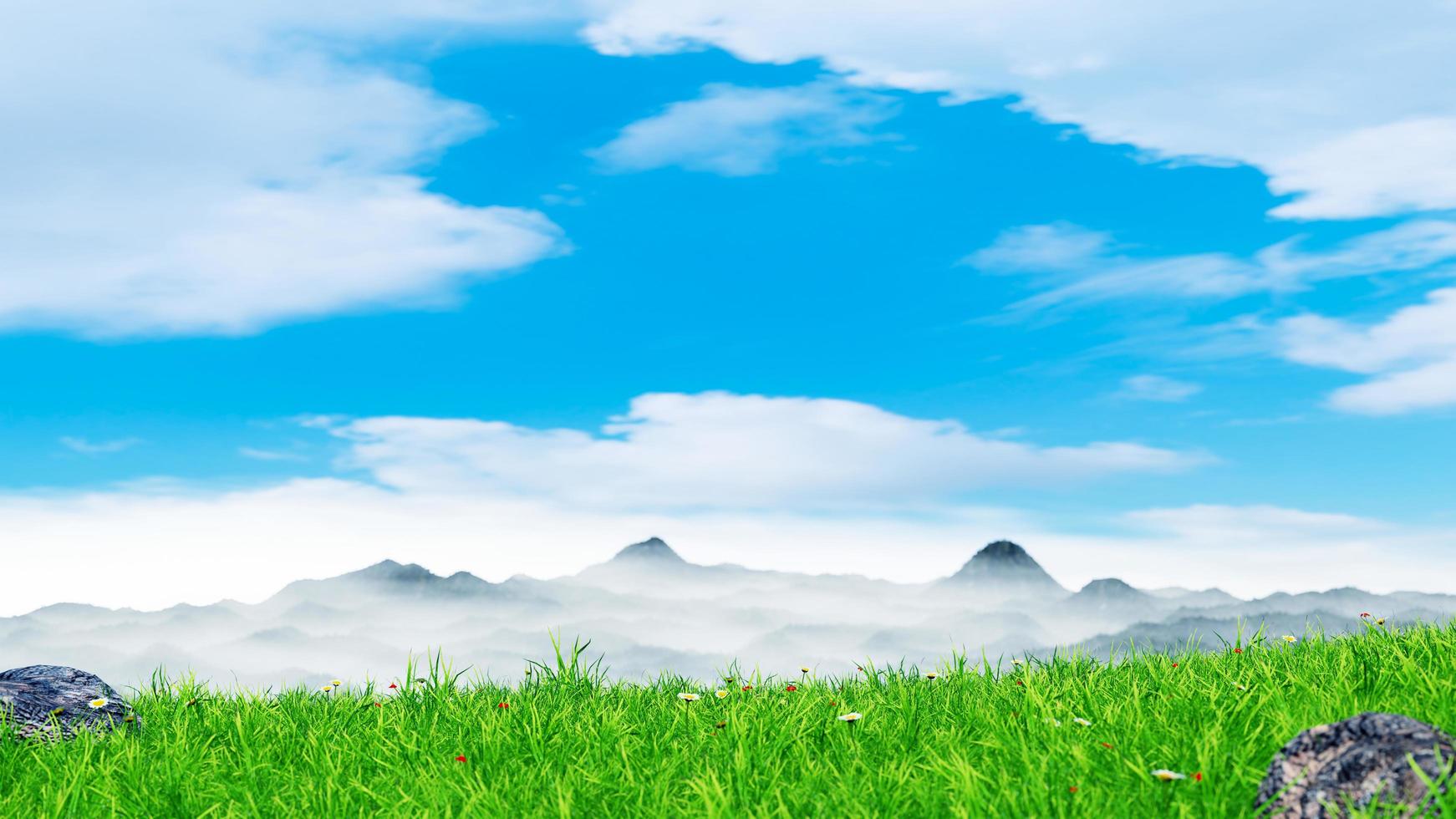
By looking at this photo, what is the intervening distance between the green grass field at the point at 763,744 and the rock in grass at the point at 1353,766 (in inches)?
7.5

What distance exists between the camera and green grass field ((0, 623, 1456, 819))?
5.07 metres

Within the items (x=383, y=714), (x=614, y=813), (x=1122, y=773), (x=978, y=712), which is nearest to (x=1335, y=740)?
(x=1122, y=773)

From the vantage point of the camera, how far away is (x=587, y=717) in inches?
276

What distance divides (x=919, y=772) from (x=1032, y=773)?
90 centimetres

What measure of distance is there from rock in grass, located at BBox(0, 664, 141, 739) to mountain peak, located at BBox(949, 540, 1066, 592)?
12796 millimetres

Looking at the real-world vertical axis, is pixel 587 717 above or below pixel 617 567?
below

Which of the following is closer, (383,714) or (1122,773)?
(1122,773)

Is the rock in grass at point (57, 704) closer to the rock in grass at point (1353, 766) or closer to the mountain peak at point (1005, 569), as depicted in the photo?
the rock in grass at point (1353, 766)

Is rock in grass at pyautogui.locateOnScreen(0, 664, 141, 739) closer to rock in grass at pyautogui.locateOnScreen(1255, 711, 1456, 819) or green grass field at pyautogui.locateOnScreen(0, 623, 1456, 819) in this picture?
green grass field at pyautogui.locateOnScreen(0, 623, 1456, 819)

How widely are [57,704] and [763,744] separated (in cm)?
491

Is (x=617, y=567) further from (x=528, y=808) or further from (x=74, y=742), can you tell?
(x=528, y=808)

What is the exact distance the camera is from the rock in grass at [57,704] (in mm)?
7254

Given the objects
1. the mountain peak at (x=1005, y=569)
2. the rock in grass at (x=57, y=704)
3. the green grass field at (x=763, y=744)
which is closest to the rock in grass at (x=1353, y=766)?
the green grass field at (x=763, y=744)

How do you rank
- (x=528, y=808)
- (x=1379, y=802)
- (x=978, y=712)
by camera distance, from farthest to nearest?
(x=978, y=712) → (x=528, y=808) → (x=1379, y=802)
